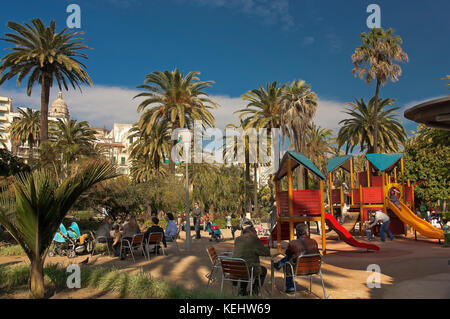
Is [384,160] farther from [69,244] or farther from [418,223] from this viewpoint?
[69,244]

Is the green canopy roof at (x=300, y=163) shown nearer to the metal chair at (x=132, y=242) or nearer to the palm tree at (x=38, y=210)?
the metal chair at (x=132, y=242)

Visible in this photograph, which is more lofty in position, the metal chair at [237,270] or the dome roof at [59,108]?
the dome roof at [59,108]

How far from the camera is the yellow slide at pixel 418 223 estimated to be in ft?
50.5

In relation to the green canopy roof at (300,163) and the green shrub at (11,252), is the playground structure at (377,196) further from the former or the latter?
the green shrub at (11,252)

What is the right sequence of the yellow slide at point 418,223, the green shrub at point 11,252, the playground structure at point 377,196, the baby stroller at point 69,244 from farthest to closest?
the playground structure at point 377,196 → the yellow slide at point 418,223 → the green shrub at point 11,252 → the baby stroller at point 69,244

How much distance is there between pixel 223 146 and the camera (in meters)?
42.8

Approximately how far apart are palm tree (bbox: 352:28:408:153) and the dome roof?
9672 centimetres

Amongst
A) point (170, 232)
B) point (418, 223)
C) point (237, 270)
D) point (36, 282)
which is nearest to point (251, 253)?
point (237, 270)

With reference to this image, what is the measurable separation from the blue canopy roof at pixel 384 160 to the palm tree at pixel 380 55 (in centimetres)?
1109

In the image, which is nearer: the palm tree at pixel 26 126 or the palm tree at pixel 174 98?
the palm tree at pixel 174 98

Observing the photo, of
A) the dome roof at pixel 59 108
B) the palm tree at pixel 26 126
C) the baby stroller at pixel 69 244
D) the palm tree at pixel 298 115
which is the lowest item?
the baby stroller at pixel 69 244

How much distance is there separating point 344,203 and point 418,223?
12.8 ft

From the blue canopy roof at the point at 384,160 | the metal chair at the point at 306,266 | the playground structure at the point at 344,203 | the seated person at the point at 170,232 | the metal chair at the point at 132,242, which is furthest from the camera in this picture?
the blue canopy roof at the point at 384,160

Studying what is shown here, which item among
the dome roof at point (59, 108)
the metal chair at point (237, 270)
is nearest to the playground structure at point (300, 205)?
the metal chair at point (237, 270)
